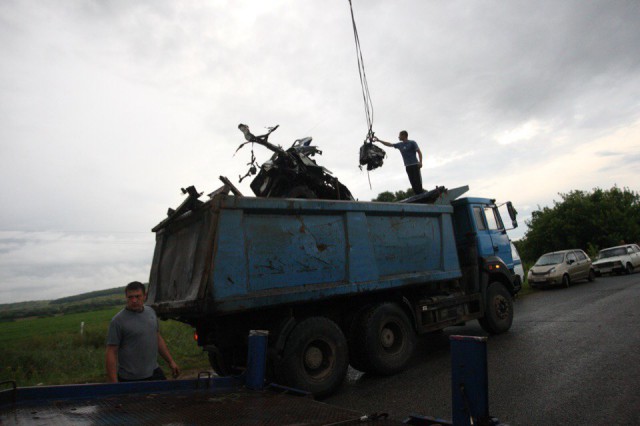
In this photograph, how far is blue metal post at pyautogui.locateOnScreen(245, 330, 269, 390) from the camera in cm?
338

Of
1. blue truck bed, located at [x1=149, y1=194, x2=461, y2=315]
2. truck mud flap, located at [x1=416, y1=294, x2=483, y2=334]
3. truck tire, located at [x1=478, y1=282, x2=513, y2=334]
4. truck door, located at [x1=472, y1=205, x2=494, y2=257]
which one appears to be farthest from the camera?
truck door, located at [x1=472, y1=205, x2=494, y2=257]

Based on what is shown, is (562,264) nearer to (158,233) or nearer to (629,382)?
(629,382)

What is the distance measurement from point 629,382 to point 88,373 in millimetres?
8614

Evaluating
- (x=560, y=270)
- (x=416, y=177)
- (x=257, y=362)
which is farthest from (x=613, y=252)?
(x=257, y=362)

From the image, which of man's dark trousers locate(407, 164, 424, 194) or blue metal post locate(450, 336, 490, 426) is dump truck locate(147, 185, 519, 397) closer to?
man's dark trousers locate(407, 164, 424, 194)

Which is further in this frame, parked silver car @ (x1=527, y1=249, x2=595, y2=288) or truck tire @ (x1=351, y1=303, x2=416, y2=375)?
parked silver car @ (x1=527, y1=249, x2=595, y2=288)

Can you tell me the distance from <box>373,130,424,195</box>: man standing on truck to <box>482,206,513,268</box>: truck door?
1444 millimetres

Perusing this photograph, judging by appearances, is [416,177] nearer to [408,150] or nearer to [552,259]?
[408,150]

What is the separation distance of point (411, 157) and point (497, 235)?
243 centimetres

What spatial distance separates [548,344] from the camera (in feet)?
21.5

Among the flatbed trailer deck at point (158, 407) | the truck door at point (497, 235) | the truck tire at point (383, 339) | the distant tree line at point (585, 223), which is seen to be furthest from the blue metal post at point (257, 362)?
the distant tree line at point (585, 223)

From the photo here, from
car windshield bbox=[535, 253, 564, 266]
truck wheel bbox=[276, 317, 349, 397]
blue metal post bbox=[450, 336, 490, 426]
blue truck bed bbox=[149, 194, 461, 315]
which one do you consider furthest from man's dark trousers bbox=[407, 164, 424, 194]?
car windshield bbox=[535, 253, 564, 266]

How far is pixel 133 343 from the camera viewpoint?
3.75 m

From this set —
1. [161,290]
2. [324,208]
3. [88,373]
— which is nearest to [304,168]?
[324,208]
